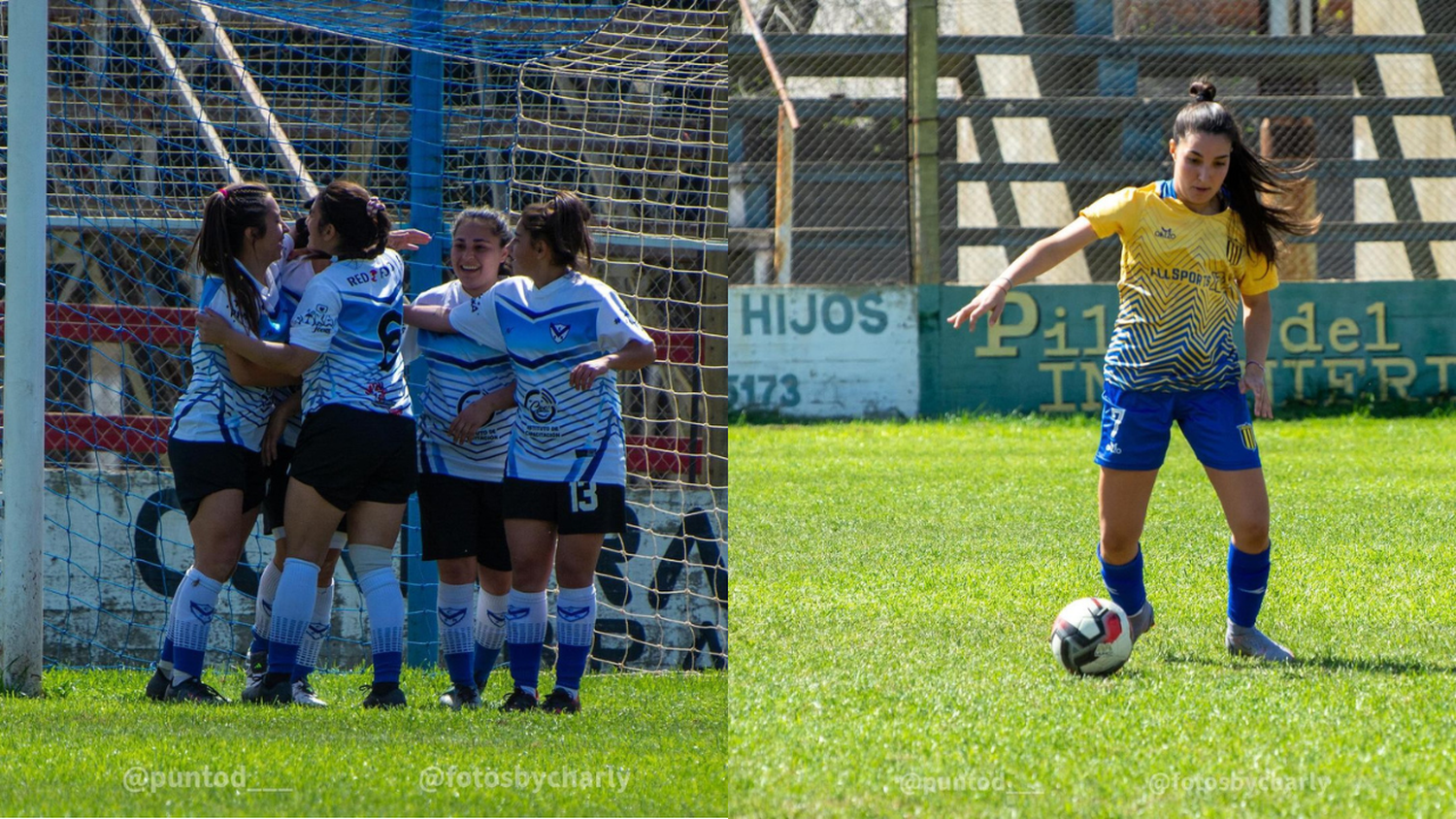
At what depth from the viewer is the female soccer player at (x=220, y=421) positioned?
493 cm

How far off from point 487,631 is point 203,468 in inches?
42.8

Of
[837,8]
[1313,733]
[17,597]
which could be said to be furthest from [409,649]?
[837,8]

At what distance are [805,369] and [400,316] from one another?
446 inches

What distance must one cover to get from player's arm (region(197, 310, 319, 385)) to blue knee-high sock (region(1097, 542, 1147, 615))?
8.48ft

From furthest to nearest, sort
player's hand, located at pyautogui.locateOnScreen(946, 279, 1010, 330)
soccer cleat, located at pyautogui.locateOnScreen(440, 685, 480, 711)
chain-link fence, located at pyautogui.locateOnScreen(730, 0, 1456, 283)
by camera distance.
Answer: chain-link fence, located at pyautogui.locateOnScreen(730, 0, 1456, 283) → soccer cleat, located at pyautogui.locateOnScreen(440, 685, 480, 711) → player's hand, located at pyautogui.locateOnScreen(946, 279, 1010, 330)

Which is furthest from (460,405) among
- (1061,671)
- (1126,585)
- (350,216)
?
(1126,585)

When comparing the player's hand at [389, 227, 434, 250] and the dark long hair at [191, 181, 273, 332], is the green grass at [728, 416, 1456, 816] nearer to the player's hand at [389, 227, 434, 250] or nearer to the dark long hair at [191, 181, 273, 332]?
the player's hand at [389, 227, 434, 250]

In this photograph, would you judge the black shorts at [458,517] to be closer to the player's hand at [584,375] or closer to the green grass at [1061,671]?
the player's hand at [584,375]

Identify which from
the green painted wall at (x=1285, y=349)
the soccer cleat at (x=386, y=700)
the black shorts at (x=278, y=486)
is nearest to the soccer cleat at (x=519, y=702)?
the soccer cleat at (x=386, y=700)

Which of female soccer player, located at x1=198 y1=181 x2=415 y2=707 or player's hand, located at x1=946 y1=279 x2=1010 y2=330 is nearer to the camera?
player's hand, located at x1=946 y1=279 x2=1010 y2=330

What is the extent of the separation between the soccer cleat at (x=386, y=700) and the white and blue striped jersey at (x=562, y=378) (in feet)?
2.60

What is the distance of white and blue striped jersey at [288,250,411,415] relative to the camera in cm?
468

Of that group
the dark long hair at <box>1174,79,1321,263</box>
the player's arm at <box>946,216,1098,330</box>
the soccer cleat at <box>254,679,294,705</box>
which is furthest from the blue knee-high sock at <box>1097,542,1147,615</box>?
the soccer cleat at <box>254,679,294,705</box>

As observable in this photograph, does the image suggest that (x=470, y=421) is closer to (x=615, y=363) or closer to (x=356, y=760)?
(x=615, y=363)
